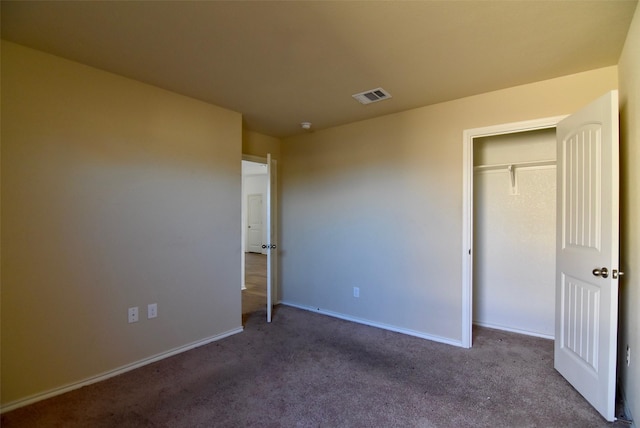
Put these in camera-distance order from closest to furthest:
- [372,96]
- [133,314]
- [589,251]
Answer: [589,251] → [133,314] → [372,96]

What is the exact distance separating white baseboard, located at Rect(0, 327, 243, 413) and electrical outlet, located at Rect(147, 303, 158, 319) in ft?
1.19

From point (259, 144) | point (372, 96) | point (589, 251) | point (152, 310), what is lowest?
point (152, 310)

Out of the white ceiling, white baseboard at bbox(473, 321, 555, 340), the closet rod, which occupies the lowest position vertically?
white baseboard at bbox(473, 321, 555, 340)

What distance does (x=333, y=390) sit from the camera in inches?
91.1

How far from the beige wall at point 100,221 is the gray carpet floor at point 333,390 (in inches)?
12.1

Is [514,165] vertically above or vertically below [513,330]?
above

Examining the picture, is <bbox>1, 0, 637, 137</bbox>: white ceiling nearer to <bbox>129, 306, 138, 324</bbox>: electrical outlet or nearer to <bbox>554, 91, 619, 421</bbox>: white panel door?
<bbox>554, 91, 619, 421</bbox>: white panel door

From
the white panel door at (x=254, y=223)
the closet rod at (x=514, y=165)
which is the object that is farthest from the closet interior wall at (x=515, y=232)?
the white panel door at (x=254, y=223)

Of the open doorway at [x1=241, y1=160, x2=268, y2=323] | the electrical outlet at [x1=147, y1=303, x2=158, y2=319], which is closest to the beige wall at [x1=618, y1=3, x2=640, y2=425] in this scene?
the electrical outlet at [x1=147, y1=303, x2=158, y2=319]

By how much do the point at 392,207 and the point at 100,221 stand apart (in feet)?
9.13

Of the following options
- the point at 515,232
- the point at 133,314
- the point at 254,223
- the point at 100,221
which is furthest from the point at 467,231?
the point at 254,223

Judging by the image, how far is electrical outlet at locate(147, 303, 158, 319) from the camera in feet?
9.05

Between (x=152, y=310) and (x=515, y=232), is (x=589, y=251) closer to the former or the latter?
(x=515, y=232)

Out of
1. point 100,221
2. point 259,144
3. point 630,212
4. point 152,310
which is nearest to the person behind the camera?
point 630,212
